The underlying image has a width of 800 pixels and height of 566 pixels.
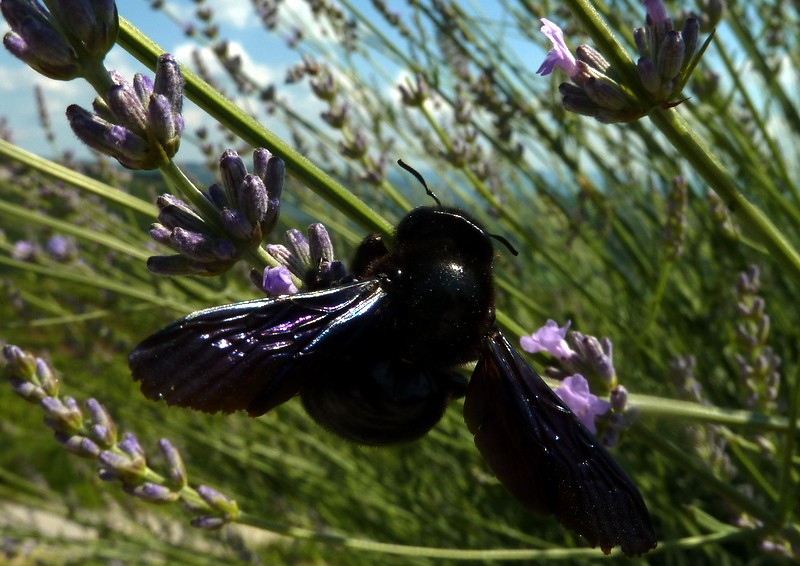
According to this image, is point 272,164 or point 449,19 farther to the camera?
point 449,19

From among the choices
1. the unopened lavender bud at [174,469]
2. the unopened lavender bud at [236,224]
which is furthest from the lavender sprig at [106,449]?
the unopened lavender bud at [236,224]

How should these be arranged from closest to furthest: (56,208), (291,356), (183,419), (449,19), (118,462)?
(291,356) → (118,462) → (449,19) → (56,208) → (183,419)

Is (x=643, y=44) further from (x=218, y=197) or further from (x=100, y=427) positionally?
(x=100, y=427)

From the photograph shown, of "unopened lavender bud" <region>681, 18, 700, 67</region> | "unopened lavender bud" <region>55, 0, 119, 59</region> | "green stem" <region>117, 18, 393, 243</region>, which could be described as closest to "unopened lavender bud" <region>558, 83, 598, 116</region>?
"unopened lavender bud" <region>681, 18, 700, 67</region>

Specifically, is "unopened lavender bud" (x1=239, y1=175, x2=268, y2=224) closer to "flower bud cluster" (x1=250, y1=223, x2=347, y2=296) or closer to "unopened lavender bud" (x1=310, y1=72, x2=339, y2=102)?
"flower bud cluster" (x1=250, y1=223, x2=347, y2=296)

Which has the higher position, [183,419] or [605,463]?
[605,463]

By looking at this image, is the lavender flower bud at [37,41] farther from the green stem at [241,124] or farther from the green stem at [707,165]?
the green stem at [707,165]

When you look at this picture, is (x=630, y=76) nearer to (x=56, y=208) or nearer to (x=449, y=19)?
(x=449, y=19)

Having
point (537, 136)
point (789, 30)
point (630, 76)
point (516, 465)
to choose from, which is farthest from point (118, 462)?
point (789, 30)

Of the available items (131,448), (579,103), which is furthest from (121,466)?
(579,103)
